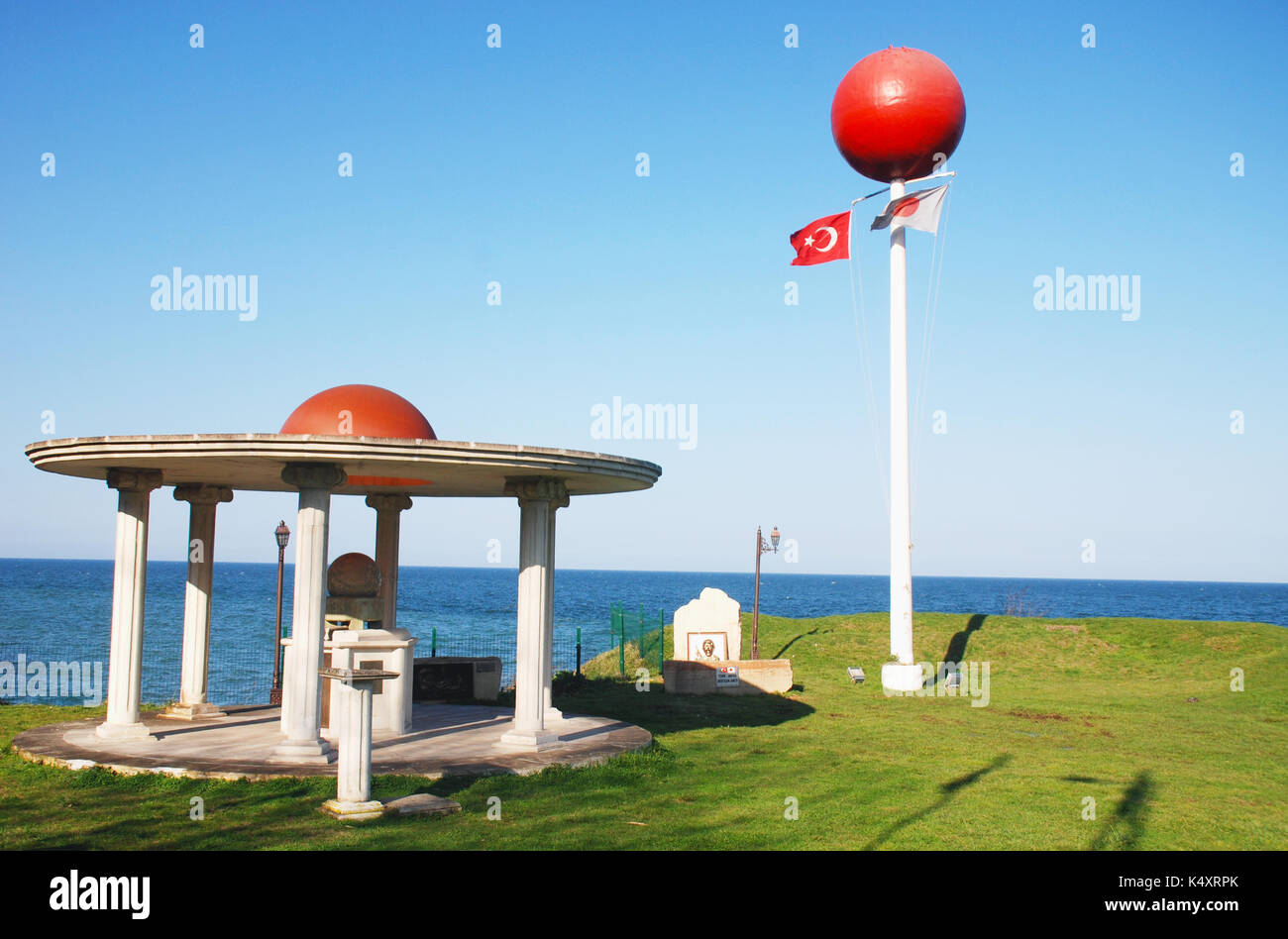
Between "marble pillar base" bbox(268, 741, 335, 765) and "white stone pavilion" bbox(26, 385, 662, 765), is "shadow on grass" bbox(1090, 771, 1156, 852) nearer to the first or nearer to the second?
"white stone pavilion" bbox(26, 385, 662, 765)

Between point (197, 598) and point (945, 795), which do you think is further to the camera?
point (197, 598)

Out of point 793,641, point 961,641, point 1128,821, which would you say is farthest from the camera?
point 793,641

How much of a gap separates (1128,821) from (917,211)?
1910cm

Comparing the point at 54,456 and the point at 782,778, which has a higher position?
the point at 54,456

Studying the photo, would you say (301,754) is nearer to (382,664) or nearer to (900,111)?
(382,664)

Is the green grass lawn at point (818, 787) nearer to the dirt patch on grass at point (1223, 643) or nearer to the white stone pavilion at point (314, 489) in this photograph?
the white stone pavilion at point (314, 489)

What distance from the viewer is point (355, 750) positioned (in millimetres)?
12148

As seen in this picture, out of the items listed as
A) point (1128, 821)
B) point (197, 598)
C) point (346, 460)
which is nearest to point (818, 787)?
point (1128, 821)

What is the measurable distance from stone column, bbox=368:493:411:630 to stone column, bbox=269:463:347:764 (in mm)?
5551

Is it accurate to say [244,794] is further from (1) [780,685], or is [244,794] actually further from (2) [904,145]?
(2) [904,145]

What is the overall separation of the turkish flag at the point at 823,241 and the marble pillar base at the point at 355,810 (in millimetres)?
19544
